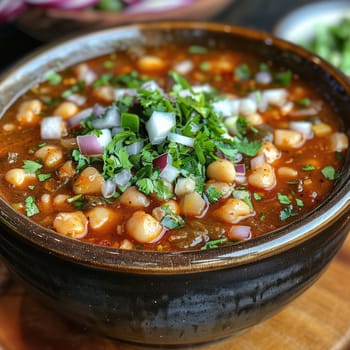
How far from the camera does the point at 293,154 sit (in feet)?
6.84

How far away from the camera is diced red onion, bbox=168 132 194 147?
1931 mm

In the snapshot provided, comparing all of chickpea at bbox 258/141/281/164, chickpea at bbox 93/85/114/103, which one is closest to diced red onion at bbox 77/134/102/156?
chickpea at bbox 93/85/114/103

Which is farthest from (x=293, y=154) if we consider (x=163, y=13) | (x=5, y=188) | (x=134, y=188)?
(x=163, y=13)

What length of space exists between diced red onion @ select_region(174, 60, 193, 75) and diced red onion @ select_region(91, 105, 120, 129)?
57cm

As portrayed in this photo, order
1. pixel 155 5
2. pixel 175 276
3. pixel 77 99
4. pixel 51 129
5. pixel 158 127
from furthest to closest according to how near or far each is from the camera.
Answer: pixel 155 5 < pixel 77 99 < pixel 51 129 < pixel 158 127 < pixel 175 276

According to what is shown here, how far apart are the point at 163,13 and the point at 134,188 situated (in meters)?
2.10

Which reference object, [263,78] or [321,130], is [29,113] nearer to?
[263,78]

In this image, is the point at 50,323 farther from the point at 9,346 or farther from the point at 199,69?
the point at 199,69

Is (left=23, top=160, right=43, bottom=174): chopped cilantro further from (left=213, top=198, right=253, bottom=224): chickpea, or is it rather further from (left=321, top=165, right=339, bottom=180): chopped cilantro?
(left=321, top=165, right=339, bottom=180): chopped cilantro

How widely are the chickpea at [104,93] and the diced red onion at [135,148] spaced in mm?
478

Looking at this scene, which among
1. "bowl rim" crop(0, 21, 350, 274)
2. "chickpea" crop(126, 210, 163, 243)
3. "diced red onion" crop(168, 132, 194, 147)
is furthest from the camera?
"diced red onion" crop(168, 132, 194, 147)

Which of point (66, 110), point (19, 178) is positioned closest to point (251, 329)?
point (19, 178)

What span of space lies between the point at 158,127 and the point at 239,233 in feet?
1.47

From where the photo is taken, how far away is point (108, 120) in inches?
80.8
